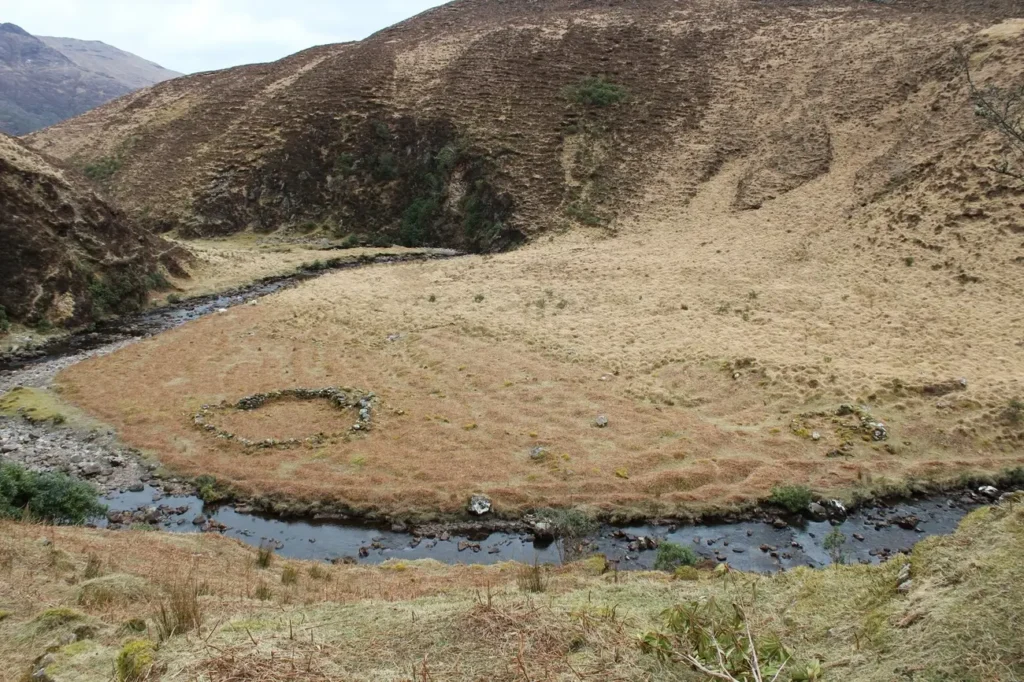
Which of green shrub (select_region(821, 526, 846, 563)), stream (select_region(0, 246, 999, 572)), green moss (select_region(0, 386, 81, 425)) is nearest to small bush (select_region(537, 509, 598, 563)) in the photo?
stream (select_region(0, 246, 999, 572))

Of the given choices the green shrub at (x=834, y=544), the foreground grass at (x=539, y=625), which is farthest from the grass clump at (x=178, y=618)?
the green shrub at (x=834, y=544)

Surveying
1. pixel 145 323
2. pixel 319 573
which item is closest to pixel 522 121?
pixel 145 323

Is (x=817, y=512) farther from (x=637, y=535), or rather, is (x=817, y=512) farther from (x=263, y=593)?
(x=263, y=593)

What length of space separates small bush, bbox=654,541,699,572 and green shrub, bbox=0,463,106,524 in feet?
45.6

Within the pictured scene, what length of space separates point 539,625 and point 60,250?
1453 inches

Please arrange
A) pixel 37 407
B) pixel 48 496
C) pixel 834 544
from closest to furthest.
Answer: pixel 834 544 → pixel 48 496 → pixel 37 407

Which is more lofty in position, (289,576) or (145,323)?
(145,323)

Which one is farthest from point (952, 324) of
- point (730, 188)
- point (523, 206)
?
point (523, 206)

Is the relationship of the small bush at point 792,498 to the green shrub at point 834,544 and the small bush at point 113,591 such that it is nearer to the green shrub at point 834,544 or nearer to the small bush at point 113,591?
the green shrub at point 834,544

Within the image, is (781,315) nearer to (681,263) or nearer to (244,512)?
(681,263)

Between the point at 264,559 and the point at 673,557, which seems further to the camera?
the point at 673,557

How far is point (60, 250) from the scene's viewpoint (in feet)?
110

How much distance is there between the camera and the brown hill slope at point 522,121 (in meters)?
50.4

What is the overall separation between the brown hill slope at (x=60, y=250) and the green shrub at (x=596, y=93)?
38.6 m
